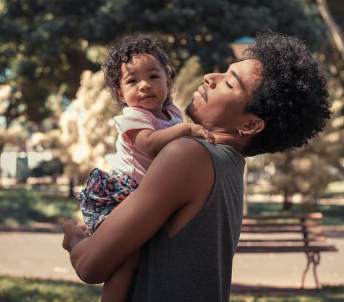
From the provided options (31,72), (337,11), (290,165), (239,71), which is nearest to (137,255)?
(239,71)

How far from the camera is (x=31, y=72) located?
23.0 meters

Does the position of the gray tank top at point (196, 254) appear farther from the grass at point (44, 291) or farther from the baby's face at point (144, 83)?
the grass at point (44, 291)

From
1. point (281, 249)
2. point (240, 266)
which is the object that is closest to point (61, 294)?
point (281, 249)

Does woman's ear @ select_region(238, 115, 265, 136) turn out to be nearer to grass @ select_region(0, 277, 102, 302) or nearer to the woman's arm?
the woman's arm

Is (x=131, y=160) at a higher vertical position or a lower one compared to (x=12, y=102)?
higher

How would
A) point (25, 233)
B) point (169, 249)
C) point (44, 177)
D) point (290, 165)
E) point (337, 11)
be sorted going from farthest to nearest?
point (44, 177) < point (337, 11) < point (290, 165) < point (25, 233) < point (169, 249)

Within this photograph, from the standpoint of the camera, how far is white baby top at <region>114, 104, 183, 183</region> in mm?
2074

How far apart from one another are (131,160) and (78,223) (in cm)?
30

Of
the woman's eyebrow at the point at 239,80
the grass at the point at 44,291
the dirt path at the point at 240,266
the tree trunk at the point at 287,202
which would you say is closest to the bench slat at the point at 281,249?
the dirt path at the point at 240,266

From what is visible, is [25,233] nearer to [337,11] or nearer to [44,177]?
[337,11]

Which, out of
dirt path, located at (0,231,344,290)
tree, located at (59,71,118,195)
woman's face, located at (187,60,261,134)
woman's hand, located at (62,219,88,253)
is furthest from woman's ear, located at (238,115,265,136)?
tree, located at (59,71,118,195)

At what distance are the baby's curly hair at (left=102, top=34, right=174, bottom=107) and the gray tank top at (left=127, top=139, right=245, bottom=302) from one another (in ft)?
1.87

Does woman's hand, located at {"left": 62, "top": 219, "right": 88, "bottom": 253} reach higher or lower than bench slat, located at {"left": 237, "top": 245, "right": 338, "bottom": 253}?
higher

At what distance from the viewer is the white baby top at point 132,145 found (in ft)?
6.81
